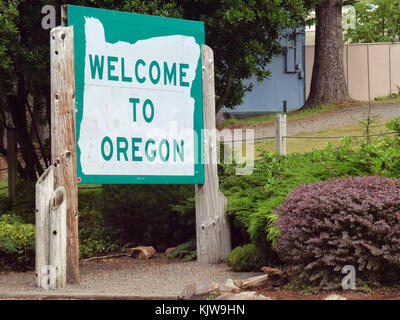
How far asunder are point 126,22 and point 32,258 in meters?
3.25

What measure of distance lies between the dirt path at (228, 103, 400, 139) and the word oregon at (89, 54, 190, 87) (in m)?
10.1

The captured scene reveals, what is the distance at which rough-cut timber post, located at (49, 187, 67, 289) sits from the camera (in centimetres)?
723

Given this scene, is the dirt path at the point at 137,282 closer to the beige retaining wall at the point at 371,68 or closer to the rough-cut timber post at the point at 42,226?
the rough-cut timber post at the point at 42,226

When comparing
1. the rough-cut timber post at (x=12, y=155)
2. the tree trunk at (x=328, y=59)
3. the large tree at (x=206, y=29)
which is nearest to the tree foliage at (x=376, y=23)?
the tree trunk at (x=328, y=59)

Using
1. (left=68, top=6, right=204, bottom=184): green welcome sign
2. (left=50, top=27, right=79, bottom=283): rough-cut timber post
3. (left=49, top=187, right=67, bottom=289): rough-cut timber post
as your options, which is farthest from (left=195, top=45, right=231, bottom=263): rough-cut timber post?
(left=49, top=187, right=67, bottom=289): rough-cut timber post

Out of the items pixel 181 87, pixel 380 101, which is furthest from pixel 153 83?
pixel 380 101

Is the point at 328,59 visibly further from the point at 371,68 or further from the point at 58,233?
the point at 58,233

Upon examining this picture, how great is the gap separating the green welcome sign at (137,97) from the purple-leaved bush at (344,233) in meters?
2.15

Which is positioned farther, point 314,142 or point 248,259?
point 314,142

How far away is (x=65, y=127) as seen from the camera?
736 centimetres


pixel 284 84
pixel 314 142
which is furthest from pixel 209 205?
pixel 284 84

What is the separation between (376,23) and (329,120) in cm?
1274

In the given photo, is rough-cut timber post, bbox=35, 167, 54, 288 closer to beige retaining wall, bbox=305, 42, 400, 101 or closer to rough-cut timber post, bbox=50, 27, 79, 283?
rough-cut timber post, bbox=50, 27, 79, 283

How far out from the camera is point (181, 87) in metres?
8.62
